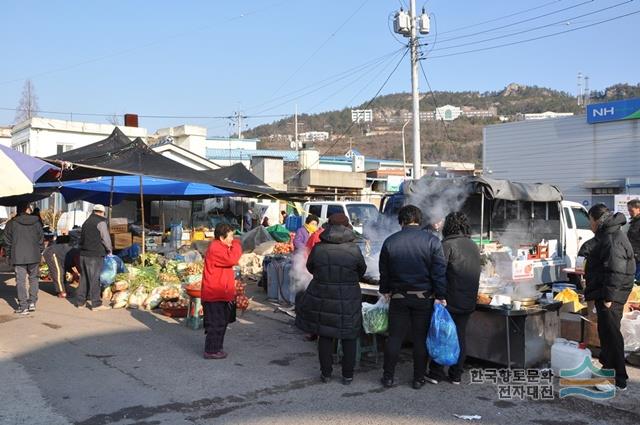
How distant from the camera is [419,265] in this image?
18.1 feet

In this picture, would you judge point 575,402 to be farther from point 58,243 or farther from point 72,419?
point 58,243

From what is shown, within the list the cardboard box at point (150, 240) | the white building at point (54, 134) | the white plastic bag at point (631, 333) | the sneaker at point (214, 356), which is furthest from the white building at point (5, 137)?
the white plastic bag at point (631, 333)

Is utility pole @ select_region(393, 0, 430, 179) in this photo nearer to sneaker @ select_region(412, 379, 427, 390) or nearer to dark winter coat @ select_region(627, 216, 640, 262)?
dark winter coat @ select_region(627, 216, 640, 262)

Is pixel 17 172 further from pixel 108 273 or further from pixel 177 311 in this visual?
pixel 177 311

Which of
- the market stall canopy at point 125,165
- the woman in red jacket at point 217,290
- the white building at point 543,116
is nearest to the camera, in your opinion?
the woman in red jacket at point 217,290

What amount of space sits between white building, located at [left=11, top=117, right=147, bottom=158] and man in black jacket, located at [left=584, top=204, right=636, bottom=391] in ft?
83.0

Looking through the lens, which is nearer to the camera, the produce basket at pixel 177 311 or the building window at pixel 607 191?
the produce basket at pixel 177 311

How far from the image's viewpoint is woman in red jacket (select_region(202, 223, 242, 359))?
668 cm

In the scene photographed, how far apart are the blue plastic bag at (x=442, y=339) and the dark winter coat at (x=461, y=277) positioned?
0.17 metres

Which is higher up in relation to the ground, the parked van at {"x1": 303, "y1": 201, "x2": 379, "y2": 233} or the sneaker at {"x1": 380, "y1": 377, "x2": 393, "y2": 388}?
the parked van at {"x1": 303, "y1": 201, "x2": 379, "y2": 233}

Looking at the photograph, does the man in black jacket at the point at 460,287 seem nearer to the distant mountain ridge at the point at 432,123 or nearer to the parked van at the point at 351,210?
the parked van at the point at 351,210

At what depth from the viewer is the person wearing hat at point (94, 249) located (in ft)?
31.4

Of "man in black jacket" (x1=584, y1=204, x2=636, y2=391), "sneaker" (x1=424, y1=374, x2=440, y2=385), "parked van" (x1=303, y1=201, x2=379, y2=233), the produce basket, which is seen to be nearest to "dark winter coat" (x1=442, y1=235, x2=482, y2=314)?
"sneaker" (x1=424, y1=374, x2=440, y2=385)

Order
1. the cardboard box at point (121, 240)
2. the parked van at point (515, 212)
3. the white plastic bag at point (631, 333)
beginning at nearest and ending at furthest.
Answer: the white plastic bag at point (631, 333), the parked van at point (515, 212), the cardboard box at point (121, 240)
